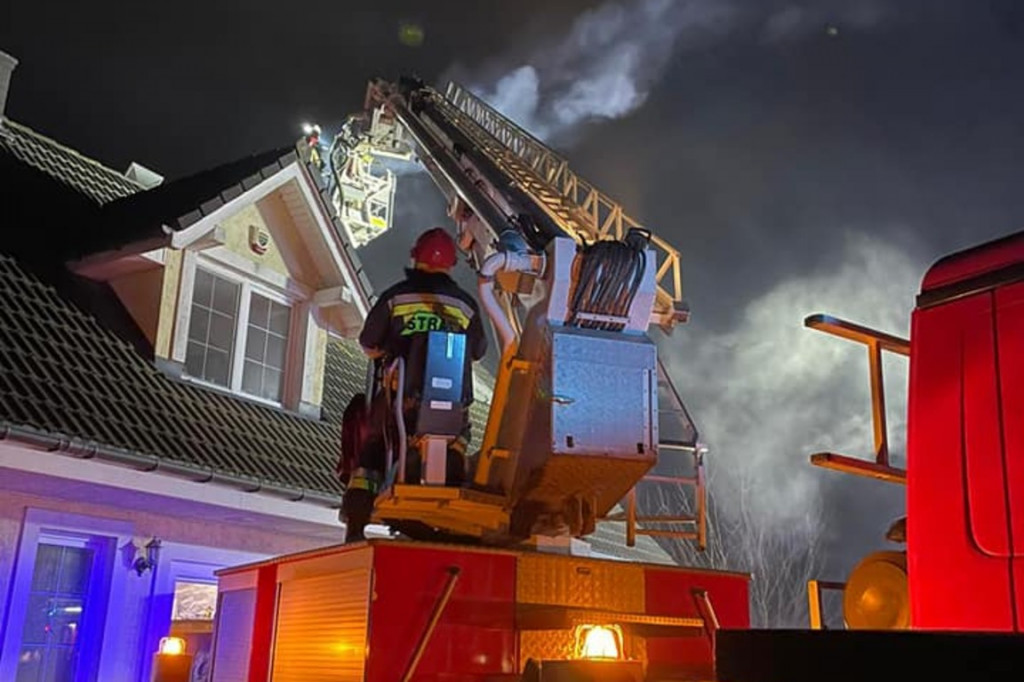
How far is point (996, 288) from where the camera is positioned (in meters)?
3.58

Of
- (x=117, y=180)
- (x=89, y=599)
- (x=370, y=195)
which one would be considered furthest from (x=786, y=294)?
(x=89, y=599)

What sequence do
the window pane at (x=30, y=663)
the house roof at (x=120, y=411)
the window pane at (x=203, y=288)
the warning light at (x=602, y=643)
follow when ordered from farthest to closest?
the window pane at (x=203, y=288), the window pane at (x=30, y=663), the house roof at (x=120, y=411), the warning light at (x=602, y=643)

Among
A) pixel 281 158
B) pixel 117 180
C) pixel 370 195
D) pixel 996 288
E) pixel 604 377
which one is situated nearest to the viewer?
pixel 996 288

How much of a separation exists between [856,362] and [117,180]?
3585cm

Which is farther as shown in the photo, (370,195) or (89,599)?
(370,195)

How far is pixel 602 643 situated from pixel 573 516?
1430mm

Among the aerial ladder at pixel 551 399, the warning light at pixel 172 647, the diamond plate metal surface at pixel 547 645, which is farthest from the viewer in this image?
the warning light at pixel 172 647

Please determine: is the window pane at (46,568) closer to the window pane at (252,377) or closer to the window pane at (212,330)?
the window pane at (212,330)

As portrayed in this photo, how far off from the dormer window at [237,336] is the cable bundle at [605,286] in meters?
5.81

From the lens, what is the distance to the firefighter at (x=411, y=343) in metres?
5.65

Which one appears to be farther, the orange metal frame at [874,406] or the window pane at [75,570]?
the window pane at [75,570]

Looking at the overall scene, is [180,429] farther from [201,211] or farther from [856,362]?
[856,362]

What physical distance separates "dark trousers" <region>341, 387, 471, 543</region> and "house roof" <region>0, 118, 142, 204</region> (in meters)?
6.81

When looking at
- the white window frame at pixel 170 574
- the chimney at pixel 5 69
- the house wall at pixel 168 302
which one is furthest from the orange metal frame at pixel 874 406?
the chimney at pixel 5 69
